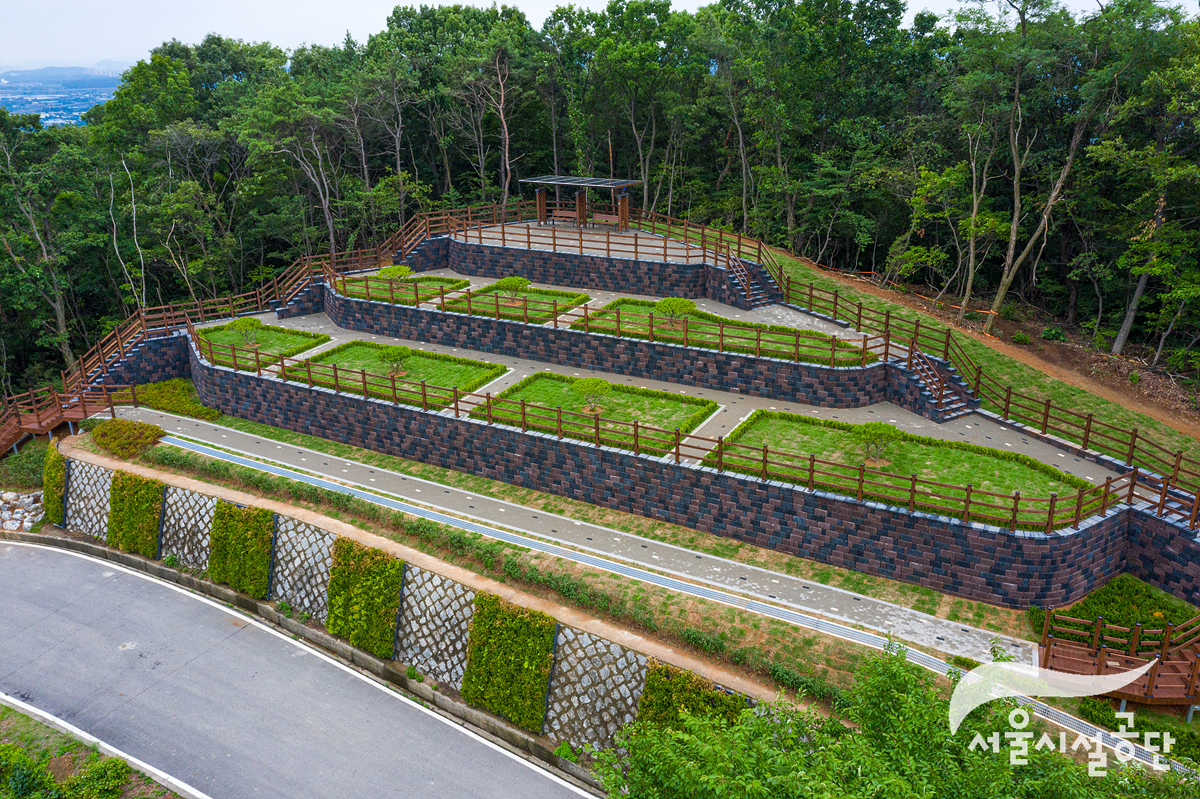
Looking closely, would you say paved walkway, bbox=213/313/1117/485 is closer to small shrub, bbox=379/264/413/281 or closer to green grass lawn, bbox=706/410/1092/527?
green grass lawn, bbox=706/410/1092/527

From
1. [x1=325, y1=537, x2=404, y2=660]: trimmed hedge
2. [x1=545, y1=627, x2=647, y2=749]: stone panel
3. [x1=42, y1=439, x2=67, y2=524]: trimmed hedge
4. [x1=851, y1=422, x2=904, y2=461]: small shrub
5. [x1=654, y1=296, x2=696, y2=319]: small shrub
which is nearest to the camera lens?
[x1=545, y1=627, x2=647, y2=749]: stone panel

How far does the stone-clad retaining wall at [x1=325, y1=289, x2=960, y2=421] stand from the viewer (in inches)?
786

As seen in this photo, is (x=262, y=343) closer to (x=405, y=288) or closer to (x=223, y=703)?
(x=405, y=288)

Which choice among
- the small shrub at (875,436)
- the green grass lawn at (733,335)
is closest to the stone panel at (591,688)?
the small shrub at (875,436)

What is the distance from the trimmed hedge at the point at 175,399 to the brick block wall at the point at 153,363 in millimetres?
375

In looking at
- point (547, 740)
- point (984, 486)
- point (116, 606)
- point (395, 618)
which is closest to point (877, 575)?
point (984, 486)

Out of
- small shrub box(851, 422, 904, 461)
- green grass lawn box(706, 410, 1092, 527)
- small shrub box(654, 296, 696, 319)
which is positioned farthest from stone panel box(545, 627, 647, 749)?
small shrub box(654, 296, 696, 319)

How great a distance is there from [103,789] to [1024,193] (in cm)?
3335

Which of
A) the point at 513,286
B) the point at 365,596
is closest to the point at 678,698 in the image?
the point at 365,596

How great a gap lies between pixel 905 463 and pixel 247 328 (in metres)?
21.1

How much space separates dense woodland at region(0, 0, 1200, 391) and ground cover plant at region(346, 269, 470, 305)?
7.53 meters

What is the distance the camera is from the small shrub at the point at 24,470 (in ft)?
73.1

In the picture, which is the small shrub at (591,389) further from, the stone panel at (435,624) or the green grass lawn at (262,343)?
the green grass lawn at (262,343)

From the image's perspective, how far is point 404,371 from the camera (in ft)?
75.6
